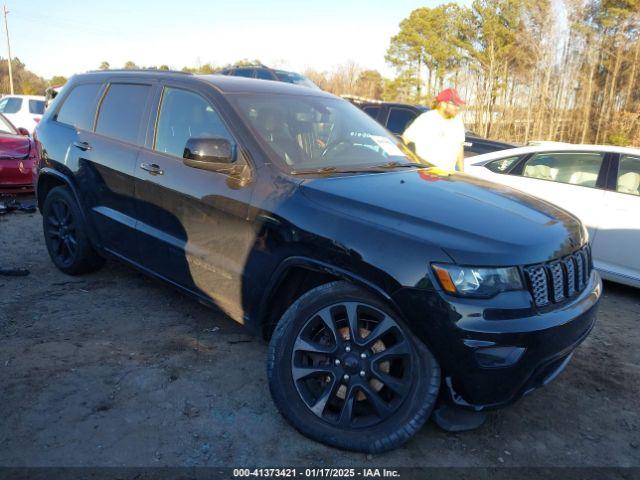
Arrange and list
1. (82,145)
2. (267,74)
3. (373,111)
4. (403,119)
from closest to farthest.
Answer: (82,145), (403,119), (373,111), (267,74)

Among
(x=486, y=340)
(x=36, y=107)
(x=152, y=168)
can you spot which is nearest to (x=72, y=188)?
(x=152, y=168)

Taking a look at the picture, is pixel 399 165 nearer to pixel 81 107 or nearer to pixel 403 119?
pixel 81 107

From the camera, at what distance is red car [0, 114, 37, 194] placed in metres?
7.41

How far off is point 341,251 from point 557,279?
3.38ft

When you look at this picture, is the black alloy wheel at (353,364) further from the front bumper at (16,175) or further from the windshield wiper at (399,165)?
the front bumper at (16,175)

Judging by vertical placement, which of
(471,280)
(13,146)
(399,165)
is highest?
(399,165)

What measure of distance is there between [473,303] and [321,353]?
0.80 metres

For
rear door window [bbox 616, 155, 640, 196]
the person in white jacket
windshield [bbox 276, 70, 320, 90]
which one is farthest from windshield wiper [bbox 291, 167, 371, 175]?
windshield [bbox 276, 70, 320, 90]

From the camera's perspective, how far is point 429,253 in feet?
7.48

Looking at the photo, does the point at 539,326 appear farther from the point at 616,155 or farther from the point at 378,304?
the point at 616,155

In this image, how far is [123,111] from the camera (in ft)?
13.1

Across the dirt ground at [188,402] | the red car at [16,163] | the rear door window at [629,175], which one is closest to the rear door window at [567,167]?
the rear door window at [629,175]

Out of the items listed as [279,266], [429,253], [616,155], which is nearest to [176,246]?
[279,266]

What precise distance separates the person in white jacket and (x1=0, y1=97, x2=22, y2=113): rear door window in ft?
46.9
